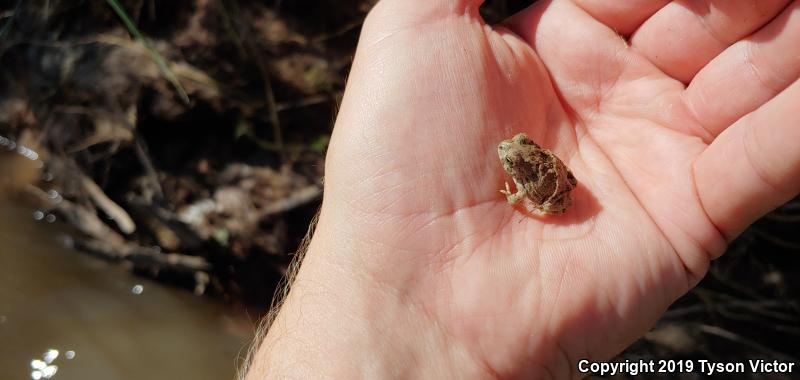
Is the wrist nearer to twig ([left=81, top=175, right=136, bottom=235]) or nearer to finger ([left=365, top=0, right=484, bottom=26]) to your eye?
finger ([left=365, top=0, right=484, bottom=26])

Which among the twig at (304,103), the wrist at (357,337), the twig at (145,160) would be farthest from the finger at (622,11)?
the twig at (145,160)

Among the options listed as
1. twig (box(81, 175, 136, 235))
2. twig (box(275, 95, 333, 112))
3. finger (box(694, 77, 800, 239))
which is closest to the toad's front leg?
finger (box(694, 77, 800, 239))

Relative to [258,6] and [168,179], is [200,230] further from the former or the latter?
[258,6]

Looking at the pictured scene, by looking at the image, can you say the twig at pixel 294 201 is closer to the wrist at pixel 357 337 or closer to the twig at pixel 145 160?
the twig at pixel 145 160

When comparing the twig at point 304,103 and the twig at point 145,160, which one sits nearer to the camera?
the twig at point 304,103

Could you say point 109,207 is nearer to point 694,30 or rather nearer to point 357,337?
point 357,337

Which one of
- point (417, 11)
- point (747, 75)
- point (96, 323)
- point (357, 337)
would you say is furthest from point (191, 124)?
point (747, 75)
